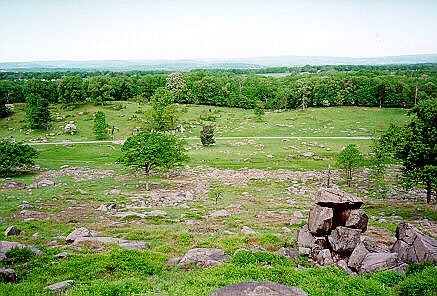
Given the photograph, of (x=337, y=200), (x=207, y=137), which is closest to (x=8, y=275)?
(x=337, y=200)

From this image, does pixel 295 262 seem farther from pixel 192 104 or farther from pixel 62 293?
pixel 192 104

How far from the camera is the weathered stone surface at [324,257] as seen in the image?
16484 millimetres

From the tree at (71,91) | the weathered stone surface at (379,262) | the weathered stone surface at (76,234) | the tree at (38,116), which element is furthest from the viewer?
the tree at (71,91)

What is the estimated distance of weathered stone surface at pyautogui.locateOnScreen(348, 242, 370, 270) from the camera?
15.7 meters

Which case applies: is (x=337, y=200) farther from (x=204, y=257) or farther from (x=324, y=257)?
(x=204, y=257)

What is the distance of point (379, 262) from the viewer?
15.0m

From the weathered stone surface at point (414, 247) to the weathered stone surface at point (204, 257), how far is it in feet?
25.1

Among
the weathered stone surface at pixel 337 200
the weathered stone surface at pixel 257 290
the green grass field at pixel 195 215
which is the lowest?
the green grass field at pixel 195 215

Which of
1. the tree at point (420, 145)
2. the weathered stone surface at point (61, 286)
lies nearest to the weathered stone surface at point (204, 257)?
the weathered stone surface at point (61, 286)

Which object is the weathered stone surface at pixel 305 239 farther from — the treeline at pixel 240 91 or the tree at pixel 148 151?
the treeline at pixel 240 91

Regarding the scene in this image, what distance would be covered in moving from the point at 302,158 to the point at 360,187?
15529 mm

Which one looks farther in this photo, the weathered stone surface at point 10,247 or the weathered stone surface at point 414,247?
the weathered stone surface at point 10,247

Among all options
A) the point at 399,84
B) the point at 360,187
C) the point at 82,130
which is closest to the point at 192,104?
the point at 82,130

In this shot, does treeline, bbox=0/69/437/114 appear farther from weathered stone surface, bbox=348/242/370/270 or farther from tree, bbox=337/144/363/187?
weathered stone surface, bbox=348/242/370/270
